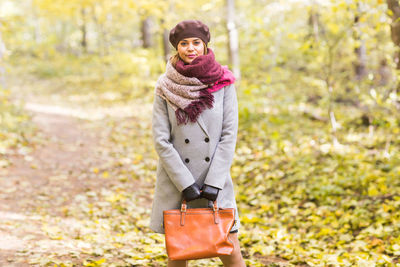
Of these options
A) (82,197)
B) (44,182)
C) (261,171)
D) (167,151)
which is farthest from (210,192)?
(44,182)

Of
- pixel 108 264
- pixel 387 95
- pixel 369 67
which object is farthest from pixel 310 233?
pixel 369 67

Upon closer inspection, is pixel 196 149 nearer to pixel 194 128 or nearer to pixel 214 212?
pixel 194 128

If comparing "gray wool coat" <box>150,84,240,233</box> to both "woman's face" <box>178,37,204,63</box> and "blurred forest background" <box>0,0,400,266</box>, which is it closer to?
"woman's face" <box>178,37,204,63</box>

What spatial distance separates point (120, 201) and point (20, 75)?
752 inches

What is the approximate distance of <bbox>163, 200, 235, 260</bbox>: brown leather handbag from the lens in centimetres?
237

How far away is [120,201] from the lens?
5.62 m

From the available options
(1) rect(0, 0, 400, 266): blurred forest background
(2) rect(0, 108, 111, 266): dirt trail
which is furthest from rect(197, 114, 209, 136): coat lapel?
(2) rect(0, 108, 111, 266): dirt trail

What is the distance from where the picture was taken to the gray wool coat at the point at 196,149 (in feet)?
8.32

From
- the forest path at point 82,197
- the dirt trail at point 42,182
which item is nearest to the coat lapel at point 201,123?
the forest path at point 82,197

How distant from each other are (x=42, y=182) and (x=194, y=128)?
4463mm

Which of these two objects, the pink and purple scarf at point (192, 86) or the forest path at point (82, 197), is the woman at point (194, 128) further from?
the forest path at point (82, 197)

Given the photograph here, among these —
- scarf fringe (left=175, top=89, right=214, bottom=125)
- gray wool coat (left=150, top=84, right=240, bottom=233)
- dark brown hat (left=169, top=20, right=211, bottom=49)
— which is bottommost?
gray wool coat (left=150, top=84, right=240, bottom=233)

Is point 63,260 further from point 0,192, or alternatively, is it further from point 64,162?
point 64,162

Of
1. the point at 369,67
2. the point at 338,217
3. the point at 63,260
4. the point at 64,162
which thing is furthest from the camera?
the point at 369,67
